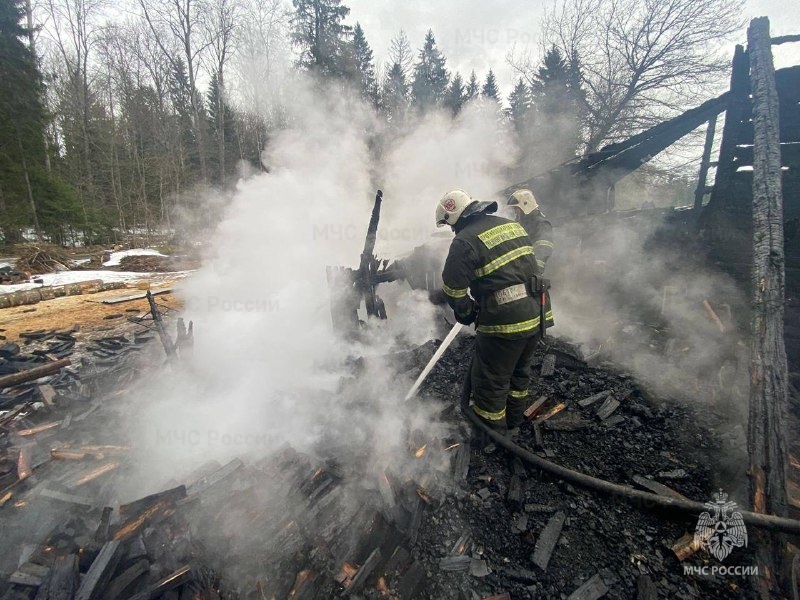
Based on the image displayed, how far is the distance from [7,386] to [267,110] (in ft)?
36.6

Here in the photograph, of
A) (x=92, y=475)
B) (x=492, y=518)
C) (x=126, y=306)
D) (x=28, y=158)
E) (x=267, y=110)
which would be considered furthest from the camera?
(x=28, y=158)

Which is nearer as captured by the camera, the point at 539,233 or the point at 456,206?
the point at 456,206

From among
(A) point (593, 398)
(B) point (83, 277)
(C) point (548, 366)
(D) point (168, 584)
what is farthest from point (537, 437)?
(B) point (83, 277)

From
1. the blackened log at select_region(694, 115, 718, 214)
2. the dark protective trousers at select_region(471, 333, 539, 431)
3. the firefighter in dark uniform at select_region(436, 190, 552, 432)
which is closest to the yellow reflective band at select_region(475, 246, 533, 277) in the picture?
the firefighter in dark uniform at select_region(436, 190, 552, 432)

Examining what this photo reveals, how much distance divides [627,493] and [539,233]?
3.78m

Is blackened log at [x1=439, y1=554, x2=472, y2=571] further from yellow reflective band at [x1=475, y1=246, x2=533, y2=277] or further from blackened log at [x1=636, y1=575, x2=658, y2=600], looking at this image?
yellow reflective band at [x1=475, y1=246, x2=533, y2=277]

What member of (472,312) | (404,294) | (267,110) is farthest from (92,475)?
(267,110)

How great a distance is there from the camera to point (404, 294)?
6.89 meters

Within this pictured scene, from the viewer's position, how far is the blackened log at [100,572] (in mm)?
2082

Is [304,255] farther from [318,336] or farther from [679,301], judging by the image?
[679,301]

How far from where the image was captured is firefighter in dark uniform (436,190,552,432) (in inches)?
127

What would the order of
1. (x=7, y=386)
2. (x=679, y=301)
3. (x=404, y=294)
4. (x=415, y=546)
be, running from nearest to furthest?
1. (x=415, y=546)
2. (x=7, y=386)
3. (x=679, y=301)
4. (x=404, y=294)

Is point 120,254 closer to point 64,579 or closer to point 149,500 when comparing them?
point 149,500

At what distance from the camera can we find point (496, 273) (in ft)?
10.6
